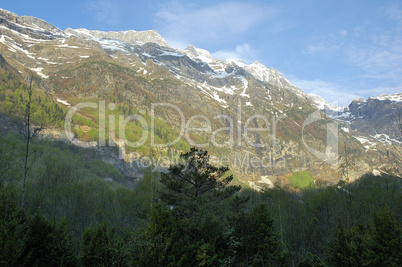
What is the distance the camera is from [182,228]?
58.7 feet

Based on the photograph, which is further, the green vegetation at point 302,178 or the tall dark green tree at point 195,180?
the green vegetation at point 302,178

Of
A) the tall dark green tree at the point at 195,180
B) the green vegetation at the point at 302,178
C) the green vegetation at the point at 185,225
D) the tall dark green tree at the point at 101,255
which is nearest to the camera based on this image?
the green vegetation at the point at 185,225

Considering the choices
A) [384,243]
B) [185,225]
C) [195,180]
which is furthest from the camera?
[195,180]

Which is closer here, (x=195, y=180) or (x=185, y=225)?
(x=185, y=225)

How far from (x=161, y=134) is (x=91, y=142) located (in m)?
41.6

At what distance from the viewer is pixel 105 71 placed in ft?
584

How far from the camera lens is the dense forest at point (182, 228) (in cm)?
1580

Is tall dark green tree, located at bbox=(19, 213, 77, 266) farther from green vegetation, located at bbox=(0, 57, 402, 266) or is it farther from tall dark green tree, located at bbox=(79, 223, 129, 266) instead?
tall dark green tree, located at bbox=(79, 223, 129, 266)

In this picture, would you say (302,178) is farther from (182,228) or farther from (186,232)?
(182,228)

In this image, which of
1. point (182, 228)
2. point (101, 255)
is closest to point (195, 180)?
point (182, 228)

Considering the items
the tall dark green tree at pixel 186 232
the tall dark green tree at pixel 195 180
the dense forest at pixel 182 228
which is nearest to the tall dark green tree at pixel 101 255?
the dense forest at pixel 182 228

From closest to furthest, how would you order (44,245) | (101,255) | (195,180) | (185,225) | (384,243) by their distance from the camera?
(44,245) < (101,255) < (185,225) < (384,243) < (195,180)

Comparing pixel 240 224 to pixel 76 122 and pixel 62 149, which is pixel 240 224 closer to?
pixel 62 149

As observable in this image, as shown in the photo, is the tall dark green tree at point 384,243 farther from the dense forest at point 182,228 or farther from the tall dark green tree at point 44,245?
the tall dark green tree at point 44,245
